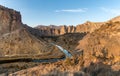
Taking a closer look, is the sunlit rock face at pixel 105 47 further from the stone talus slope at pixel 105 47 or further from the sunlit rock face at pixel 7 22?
the sunlit rock face at pixel 7 22

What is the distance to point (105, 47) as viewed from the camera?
15227 millimetres

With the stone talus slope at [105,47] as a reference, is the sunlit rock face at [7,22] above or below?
above

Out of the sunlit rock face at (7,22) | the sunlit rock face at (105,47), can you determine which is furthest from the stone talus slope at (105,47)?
the sunlit rock face at (7,22)

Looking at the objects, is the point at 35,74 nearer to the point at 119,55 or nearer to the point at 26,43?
the point at 119,55

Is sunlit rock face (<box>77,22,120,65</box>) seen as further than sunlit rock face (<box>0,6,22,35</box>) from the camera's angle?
No

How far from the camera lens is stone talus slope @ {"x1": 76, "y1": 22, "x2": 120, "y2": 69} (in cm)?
1372

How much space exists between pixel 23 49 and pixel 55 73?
56.9 m

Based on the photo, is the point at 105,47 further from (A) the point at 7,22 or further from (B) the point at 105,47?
(A) the point at 7,22

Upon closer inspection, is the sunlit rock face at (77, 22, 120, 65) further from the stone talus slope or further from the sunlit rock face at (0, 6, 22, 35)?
the sunlit rock face at (0, 6, 22, 35)

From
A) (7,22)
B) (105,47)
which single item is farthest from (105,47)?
(7,22)

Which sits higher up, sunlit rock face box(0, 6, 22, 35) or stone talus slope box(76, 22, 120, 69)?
sunlit rock face box(0, 6, 22, 35)

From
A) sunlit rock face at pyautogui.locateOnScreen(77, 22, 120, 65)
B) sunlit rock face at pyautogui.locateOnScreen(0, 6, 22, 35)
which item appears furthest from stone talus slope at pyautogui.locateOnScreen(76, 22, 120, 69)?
sunlit rock face at pyautogui.locateOnScreen(0, 6, 22, 35)

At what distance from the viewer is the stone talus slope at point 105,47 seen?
13723 millimetres

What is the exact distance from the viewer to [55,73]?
11.1 m
